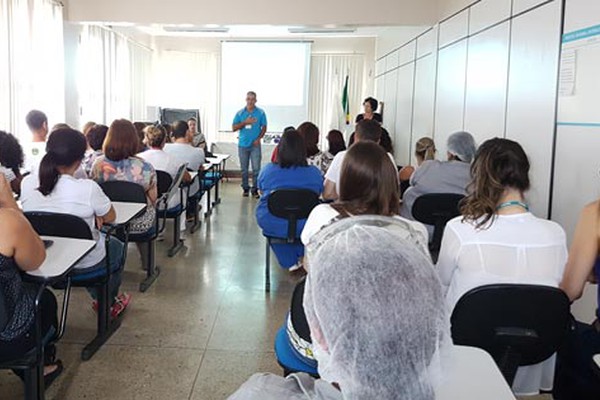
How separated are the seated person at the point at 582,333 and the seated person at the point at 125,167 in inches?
110

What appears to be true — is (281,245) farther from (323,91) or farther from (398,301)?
(323,91)

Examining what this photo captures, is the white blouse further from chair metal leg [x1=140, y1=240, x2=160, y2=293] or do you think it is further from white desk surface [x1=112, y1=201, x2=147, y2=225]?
chair metal leg [x1=140, y1=240, x2=160, y2=293]

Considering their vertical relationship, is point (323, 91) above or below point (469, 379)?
above

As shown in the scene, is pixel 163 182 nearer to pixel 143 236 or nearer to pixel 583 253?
pixel 143 236

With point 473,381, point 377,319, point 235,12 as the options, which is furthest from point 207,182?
point 377,319

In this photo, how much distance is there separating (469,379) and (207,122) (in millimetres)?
9885

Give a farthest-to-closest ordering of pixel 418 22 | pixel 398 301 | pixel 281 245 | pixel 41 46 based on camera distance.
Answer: pixel 418 22 < pixel 41 46 < pixel 281 245 < pixel 398 301

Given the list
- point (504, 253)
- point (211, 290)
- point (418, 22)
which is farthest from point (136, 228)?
point (418, 22)

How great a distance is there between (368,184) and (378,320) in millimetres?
1477

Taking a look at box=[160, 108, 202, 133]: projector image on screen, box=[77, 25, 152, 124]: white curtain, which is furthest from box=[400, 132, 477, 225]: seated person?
box=[160, 108, 202, 133]: projector image on screen

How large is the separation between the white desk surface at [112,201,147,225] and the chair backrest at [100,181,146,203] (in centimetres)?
32

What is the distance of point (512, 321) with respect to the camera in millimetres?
1767

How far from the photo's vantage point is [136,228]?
3857mm

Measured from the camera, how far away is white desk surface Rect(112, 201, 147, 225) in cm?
302
